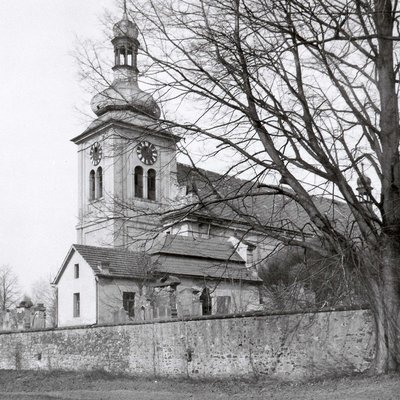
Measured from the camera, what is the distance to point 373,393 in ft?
37.0

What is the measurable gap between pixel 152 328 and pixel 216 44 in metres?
10.0

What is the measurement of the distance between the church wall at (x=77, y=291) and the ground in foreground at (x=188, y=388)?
1070 cm

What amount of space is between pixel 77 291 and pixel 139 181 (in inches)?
636

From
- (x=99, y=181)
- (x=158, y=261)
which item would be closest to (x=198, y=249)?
(x=158, y=261)

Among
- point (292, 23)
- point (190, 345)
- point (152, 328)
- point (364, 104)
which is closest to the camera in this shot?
point (292, 23)

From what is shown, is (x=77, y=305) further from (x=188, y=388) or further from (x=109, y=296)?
(x=188, y=388)

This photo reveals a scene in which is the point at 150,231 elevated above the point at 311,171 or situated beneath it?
situated beneath

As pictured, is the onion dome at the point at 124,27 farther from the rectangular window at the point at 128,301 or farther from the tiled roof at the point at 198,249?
the tiled roof at the point at 198,249

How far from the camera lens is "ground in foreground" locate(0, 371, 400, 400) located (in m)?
11.8

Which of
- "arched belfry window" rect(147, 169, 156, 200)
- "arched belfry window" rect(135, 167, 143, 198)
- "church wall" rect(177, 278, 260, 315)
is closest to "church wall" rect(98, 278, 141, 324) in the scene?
"church wall" rect(177, 278, 260, 315)

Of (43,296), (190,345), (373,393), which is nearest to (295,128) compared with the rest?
(373,393)

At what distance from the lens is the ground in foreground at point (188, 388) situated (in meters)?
11.8

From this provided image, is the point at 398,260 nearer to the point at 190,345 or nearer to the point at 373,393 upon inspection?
the point at 373,393

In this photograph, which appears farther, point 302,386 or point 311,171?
point 302,386
